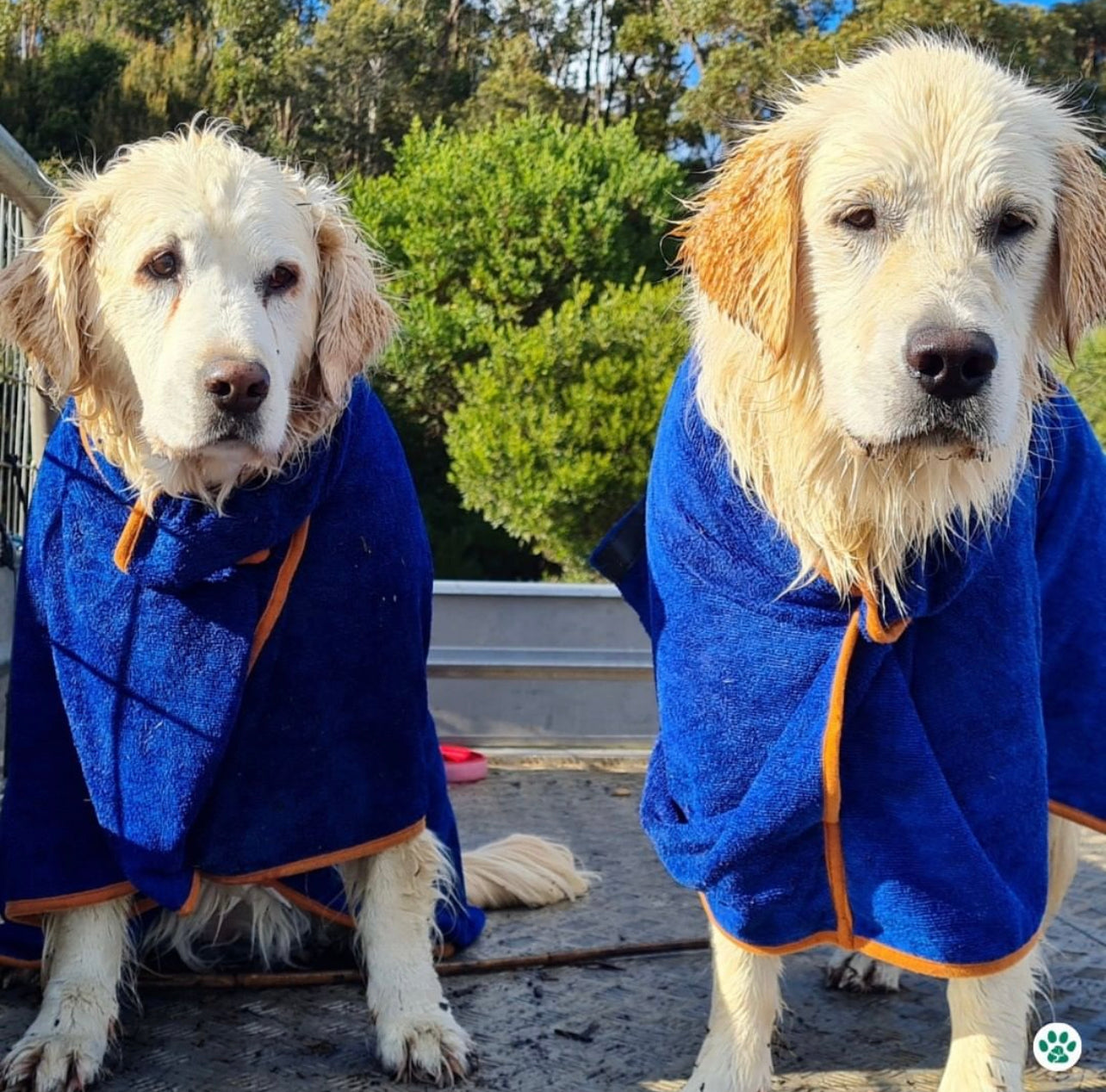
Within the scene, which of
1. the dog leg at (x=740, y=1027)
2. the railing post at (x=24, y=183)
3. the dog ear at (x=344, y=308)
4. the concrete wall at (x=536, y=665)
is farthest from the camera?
the concrete wall at (x=536, y=665)

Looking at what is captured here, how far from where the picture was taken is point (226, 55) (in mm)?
15188

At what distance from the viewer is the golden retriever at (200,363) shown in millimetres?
→ 2719

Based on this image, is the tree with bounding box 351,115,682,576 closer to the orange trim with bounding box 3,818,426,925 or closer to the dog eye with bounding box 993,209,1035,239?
the orange trim with bounding box 3,818,426,925

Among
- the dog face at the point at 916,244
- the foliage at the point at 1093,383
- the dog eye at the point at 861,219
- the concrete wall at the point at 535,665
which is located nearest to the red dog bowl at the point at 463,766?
the concrete wall at the point at 535,665

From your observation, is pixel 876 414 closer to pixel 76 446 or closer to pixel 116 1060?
pixel 76 446

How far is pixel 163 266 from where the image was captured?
9.25 ft

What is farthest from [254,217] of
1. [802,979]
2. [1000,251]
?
[802,979]

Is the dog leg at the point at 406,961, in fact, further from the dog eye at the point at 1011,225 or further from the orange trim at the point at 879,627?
the dog eye at the point at 1011,225

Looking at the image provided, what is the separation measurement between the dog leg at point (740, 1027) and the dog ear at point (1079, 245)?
1296 mm

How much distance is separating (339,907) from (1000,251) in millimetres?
1958

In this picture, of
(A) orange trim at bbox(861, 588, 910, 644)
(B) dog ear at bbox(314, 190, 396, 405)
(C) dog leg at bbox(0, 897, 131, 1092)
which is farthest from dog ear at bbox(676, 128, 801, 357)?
(C) dog leg at bbox(0, 897, 131, 1092)

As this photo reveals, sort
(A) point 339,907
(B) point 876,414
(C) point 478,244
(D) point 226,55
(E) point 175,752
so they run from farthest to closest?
(D) point 226,55
(C) point 478,244
(A) point 339,907
(E) point 175,752
(B) point 876,414

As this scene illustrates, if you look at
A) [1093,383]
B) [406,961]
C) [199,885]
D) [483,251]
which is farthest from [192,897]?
[483,251]

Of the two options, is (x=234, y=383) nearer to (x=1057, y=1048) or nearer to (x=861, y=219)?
(x=861, y=219)
